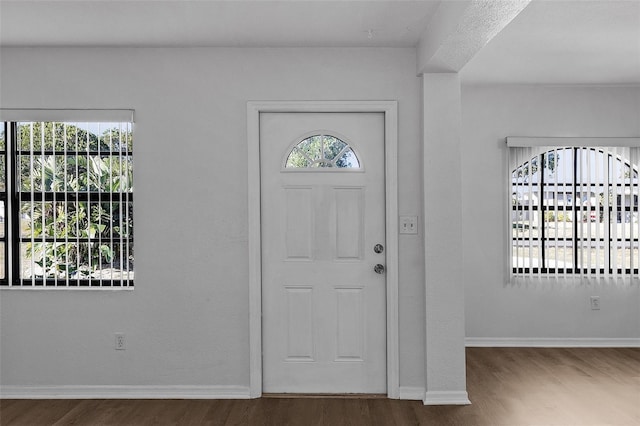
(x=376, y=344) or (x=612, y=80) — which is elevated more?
(x=612, y=80)

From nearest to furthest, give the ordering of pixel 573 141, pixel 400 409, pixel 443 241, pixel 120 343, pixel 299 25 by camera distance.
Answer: pixel 299 25 → pixel 400 409 → pixel 443 241 → pixel 120 343 → pixel 573 141

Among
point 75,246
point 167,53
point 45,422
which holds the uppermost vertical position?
point 167,53

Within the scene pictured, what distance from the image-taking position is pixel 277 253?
360 centimetres

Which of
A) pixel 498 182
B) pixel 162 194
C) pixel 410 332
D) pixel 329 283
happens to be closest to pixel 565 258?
pixel 498 182

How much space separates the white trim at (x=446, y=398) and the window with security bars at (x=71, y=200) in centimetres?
219

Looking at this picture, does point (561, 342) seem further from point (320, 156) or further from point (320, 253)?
point (320, 156)

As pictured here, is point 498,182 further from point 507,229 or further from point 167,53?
point 167,53

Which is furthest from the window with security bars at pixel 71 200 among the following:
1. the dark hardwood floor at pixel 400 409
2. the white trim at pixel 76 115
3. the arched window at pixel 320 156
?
the arched window at pixel 320 156

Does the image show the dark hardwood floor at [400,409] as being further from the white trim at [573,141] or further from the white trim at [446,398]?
the white trim at [573,141]

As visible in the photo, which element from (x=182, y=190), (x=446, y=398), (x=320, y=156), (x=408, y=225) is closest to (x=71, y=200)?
(x=182, y=190)

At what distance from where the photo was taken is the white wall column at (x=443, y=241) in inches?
135

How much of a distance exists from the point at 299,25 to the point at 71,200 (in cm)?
199

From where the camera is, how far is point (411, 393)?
→ 11.5 ft

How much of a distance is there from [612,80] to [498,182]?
1.34 m
